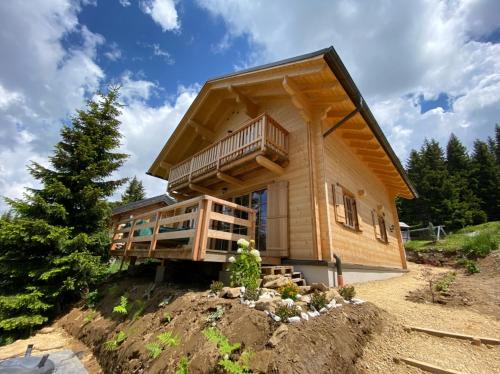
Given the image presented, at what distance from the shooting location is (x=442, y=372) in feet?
8.61

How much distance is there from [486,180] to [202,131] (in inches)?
1481

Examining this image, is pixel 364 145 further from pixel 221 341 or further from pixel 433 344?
pixel 221 341

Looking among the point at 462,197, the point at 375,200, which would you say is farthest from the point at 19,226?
the point at 462,197

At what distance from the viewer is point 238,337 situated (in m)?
2.95

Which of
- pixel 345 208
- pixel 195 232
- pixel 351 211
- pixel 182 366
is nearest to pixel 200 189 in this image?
pixel 195 232

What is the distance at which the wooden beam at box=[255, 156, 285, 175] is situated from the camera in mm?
6671

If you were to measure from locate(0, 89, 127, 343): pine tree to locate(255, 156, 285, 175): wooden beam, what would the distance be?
557 cm

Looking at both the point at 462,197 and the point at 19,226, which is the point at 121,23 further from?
the point at 462,197

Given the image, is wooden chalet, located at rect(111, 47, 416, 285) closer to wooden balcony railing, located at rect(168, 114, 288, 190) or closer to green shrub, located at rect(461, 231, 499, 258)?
wooden balcony railing, located at rect(168, 114, 288, 190)

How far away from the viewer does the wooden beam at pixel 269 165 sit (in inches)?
263

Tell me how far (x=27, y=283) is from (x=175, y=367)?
6844 mm

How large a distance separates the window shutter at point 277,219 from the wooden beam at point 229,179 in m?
1.48

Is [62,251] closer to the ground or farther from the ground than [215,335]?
farther from the ground

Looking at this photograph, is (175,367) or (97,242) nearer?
(175,367)
